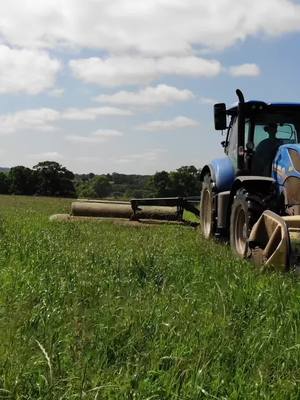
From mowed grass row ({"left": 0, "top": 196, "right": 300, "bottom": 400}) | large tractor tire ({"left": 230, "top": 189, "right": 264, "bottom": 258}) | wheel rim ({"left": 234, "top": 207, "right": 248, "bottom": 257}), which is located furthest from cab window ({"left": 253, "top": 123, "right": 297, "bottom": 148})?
mowed grass row ({"left": 0, "top": 196, "right": 300, "bottom": 400})

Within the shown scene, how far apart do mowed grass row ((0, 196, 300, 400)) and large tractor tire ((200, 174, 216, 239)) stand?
369cm

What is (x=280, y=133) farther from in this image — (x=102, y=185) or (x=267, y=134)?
(x=102, y=185)

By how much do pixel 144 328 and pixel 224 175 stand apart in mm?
6321

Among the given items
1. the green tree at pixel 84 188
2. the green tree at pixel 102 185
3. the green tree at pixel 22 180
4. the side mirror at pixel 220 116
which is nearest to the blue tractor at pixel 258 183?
the side mirror at pixel 220 116

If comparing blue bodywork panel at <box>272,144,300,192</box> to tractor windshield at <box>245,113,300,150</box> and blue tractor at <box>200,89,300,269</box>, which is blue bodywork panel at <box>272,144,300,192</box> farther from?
tractor windshield at <box>245,113,300,150</box>

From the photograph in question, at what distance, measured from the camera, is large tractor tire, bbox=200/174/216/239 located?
1047cm

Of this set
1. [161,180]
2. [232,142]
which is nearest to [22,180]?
[161,180]

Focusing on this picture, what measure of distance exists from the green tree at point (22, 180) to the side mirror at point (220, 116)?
51.2m

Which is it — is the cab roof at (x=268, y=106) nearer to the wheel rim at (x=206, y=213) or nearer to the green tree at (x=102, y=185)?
the wheel rim at (x=206, y=213)

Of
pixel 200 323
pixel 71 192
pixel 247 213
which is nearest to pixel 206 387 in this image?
pixel 200 323

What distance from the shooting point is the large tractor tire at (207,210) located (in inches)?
412

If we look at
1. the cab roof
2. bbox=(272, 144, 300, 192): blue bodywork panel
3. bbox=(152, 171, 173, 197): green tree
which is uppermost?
the cab roof

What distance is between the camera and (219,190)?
10023mm

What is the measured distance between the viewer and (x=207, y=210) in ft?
37.7
